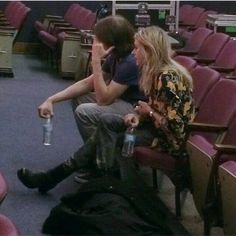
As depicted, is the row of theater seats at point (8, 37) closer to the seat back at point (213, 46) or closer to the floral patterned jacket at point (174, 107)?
the seat back at point (213, 46)

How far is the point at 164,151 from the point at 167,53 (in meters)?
0.53

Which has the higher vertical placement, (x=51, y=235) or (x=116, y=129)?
(x=116, y=129)

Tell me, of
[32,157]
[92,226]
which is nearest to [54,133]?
[32,157]

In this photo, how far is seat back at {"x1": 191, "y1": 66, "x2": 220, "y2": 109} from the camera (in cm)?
373

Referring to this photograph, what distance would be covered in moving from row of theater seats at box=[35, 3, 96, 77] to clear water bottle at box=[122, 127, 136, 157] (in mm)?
2884

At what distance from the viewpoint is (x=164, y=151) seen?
343 cm

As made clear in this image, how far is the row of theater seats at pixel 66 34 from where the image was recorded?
784 cm

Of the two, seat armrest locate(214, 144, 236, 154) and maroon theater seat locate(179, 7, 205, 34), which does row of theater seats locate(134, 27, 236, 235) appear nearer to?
seat armrest locate(214, 144, 236, 154)

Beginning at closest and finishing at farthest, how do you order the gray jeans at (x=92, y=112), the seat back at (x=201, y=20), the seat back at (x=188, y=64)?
the gray jeans at (x=92, y=112) → the seat back at (x=188, y=64) → the seat back at (x=201, y=20)

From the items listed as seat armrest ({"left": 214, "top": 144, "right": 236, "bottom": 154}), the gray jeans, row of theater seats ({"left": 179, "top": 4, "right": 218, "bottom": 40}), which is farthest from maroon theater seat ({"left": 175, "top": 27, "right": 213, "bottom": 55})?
seat armrest ({"left": 214, "top": 144, "right": 236, "bottom": 154})

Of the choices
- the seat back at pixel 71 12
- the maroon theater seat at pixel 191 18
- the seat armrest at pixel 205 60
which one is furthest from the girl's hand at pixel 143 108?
the seat back at pixel 71 12

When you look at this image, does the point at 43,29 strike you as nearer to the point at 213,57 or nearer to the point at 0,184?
the point at 213,57

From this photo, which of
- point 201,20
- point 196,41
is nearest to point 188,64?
point 196,41

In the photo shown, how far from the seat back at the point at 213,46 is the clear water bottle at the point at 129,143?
94.8 inches
